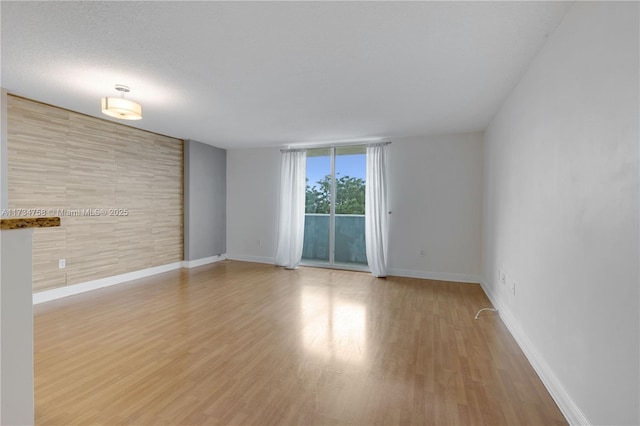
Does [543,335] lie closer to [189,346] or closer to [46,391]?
[189,346]

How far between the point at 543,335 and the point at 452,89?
7.83ft

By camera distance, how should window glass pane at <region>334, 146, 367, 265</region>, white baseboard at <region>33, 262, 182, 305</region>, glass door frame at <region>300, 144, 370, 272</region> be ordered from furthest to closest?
glass door frame at <region>300, 144, 370, 272</region> < window glass pane at <region>334, 146, 367, 265</region> < white baseboard at <region>33, 262, 182, 305</region>

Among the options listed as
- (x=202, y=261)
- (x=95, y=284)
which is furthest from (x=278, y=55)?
(x=202, y=261)

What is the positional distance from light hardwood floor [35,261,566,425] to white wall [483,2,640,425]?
0.39 m

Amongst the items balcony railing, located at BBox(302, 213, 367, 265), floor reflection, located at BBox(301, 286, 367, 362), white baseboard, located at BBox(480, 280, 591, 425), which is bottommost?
floor reflection, located at BBox(301, 286, 367, 362)

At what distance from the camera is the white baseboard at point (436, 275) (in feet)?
15.4

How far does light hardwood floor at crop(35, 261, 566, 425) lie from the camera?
1.67m

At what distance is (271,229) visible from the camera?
6172 mm

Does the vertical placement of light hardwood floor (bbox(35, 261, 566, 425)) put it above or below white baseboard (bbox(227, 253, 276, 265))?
below

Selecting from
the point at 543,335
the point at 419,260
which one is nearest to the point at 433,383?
the point at 543,335

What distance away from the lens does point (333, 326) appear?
2.92 meters

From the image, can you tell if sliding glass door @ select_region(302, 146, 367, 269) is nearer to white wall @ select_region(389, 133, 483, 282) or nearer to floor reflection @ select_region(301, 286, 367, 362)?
white wall @ select_region(389, 133, 483, 282)

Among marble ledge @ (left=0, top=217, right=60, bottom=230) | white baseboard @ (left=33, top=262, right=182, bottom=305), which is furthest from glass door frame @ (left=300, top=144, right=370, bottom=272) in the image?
marble ledge @ (left=0, top=217, right=60, bottom=230)

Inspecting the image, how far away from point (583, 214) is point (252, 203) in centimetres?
566
